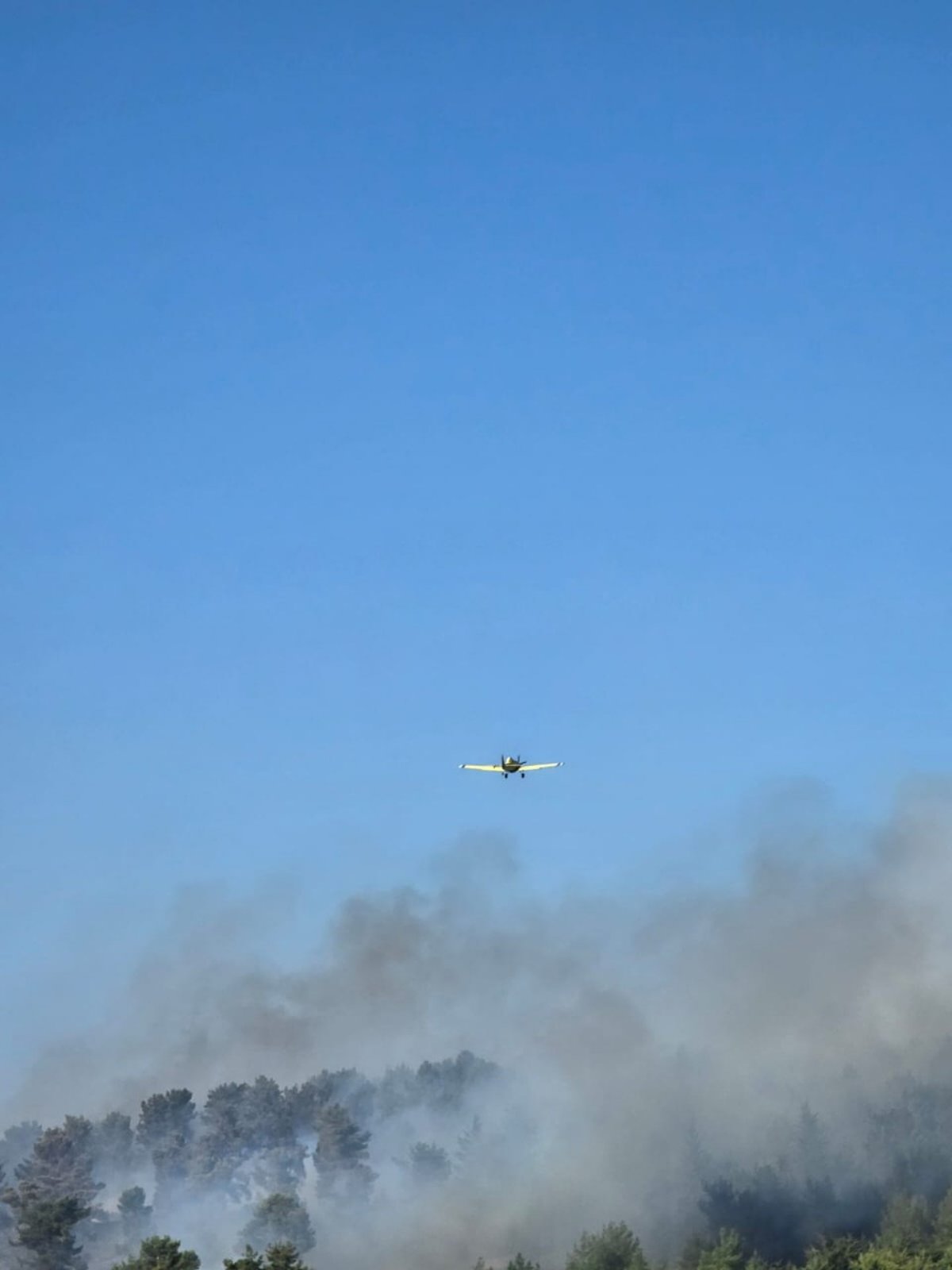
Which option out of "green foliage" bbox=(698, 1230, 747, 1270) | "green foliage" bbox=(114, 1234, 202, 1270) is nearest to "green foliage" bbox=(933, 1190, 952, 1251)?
"green foliage" bbox=(698, 1230, 747, 1270)

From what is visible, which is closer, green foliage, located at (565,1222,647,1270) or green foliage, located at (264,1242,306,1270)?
green foliage, located at (264,1242,306,1270)

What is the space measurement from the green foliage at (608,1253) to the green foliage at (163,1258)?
3692cm

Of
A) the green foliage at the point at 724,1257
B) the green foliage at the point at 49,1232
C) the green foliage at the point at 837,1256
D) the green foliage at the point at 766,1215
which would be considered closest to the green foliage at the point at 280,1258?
the green foliage at the point at 724,1257

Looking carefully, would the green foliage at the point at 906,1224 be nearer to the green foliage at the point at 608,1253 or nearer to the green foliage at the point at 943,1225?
the green foliage at the point at 943,1225

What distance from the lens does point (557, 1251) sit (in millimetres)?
195750

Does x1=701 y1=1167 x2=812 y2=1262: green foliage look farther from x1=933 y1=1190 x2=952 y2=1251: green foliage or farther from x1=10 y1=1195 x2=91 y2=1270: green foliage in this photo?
x1=10 y1=1195 x2=91 y2=1270: green foliage

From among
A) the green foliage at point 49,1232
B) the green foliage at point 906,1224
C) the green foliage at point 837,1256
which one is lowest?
the green foliage at point 837,1256

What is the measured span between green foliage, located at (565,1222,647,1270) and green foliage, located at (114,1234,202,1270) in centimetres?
3692

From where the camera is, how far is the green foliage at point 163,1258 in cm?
12681

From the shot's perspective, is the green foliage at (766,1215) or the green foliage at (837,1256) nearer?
the green foliage at (837,1256)

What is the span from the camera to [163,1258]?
12781cm

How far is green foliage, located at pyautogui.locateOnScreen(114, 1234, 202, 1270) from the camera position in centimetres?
12681

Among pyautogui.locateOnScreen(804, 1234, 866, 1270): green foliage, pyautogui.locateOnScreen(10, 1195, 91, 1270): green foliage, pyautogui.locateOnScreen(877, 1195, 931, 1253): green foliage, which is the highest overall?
pyautogui.locateOnScreen(10, 1195, 91, 1270): green foliage

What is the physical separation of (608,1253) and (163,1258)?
4316 centimetres
